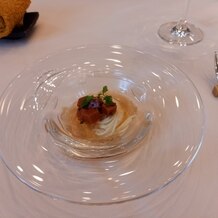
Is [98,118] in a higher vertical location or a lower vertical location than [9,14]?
lower

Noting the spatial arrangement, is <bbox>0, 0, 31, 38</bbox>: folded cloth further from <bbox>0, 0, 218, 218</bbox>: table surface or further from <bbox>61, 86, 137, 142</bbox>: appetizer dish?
<bbox>61, 86, 137, 142</bbox>: appetizer dish

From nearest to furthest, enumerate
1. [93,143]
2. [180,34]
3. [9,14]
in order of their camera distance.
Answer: [93,143] → [9,14] → [180,34]

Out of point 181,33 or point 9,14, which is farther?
point 181,33

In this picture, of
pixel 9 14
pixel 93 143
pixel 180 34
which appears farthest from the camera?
pixel 180 34

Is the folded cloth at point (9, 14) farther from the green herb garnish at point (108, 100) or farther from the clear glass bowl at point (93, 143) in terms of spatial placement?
the green herb garnish at point (108, 100)

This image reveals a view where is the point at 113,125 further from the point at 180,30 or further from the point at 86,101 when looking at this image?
the point at 180,30

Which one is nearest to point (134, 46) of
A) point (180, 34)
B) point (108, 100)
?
point (180, 34)
